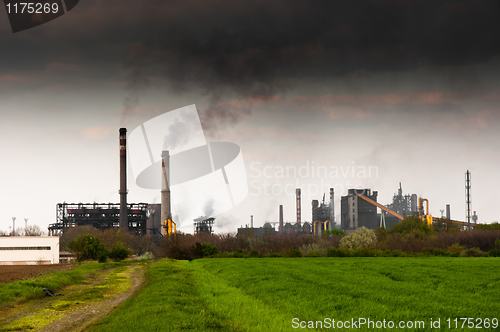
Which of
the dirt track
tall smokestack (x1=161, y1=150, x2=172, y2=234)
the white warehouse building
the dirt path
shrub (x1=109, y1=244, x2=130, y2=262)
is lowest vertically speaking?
the white warehouse building

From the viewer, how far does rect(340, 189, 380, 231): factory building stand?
4705 inches

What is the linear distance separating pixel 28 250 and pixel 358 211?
85366mm

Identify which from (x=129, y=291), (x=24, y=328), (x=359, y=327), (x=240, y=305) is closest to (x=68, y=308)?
(x=24, y=328)

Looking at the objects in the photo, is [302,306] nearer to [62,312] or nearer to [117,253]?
[62,312]

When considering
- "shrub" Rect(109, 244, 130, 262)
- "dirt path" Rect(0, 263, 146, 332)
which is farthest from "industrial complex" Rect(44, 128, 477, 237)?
"dirt path" Rect(0, 263, 146, 332)

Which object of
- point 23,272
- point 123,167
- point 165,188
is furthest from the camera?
point 165,188

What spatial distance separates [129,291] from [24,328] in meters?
7.83

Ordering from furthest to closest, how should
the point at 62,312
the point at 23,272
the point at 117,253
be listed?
the point at 117,253
the point at 23,272
the point at 62,312

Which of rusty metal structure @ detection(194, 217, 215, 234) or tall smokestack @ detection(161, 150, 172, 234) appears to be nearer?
tall smokestack @ detection(161, 150, 172, 234)

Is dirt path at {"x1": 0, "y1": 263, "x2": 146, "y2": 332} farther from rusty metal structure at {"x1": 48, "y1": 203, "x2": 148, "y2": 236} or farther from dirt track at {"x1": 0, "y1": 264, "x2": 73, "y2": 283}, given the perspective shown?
rusty metal structure at {"x1": 48, "y1": 203, "x2": 148, "y2": 236}

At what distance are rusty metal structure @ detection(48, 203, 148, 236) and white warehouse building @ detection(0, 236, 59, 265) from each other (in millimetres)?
20012

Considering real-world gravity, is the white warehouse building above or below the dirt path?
below

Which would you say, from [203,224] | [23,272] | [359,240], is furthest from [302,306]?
[203,224]

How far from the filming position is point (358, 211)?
119 metres
